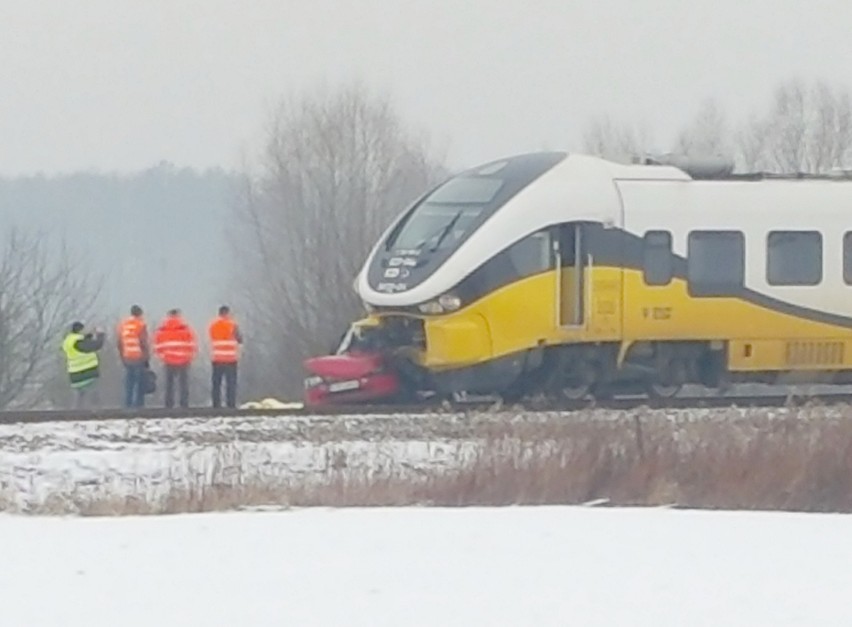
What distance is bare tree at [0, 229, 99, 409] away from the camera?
41062 millimetres

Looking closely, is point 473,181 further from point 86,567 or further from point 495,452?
point 86,567

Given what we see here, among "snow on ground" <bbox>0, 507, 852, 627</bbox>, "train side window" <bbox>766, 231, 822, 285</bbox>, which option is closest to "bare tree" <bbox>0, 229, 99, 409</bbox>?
"train side window" <bbox>766, 231, 822, 285</bbox>

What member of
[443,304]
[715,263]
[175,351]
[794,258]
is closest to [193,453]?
[443,304]

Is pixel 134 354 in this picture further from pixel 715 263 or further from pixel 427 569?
pixel 427 569

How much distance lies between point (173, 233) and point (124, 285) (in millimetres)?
17434

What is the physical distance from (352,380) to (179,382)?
358 cm

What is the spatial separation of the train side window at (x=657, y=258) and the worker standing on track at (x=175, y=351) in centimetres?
594

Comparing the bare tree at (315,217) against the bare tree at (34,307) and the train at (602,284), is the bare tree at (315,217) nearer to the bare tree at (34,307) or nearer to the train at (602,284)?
the bare tree at (34,307)

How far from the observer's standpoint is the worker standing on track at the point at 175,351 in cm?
2364

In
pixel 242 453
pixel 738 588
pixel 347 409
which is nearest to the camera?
pixel 738 588

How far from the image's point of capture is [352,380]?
21.5 m

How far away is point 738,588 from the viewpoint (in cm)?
968

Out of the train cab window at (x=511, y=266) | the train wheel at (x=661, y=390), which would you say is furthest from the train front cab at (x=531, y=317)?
the train wheel at (x=661, y=390)

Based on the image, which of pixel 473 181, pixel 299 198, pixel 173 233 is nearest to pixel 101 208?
pixel 173 233
